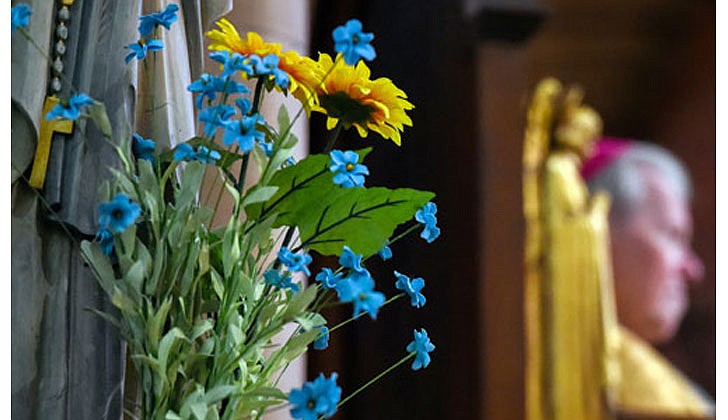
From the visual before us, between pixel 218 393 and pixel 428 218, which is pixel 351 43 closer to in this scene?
pixel 428 218

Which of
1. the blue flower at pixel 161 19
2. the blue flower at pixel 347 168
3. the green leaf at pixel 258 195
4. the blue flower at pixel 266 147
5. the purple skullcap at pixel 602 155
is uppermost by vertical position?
the blue flower at pixel 161 19

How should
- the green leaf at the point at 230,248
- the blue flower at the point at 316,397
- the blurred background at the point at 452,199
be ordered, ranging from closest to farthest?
the blue flower at the point at 316,397 → the green leaf at the point at 230,248 → the blurred background at the point at 452,199

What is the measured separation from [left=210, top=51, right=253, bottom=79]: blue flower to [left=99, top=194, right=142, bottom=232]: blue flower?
14cm

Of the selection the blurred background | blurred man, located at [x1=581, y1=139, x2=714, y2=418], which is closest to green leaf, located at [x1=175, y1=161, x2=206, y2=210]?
the blurred background

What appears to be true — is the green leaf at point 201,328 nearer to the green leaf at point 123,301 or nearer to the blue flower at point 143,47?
the green leaf at point 123,301

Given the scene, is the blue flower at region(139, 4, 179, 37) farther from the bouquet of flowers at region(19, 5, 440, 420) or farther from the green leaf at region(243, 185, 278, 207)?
the green leaf at region(243, 185, 278, 207)

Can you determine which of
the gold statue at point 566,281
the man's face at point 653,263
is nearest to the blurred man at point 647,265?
the man's face at point 653,263

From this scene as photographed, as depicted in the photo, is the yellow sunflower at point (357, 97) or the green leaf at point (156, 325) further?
the yellow sunflower at point (357, 97)

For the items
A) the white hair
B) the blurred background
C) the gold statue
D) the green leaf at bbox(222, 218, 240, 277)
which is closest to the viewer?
the green leaf at bbox(222, 218, 240, 277)

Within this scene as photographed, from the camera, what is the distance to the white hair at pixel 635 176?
438cm

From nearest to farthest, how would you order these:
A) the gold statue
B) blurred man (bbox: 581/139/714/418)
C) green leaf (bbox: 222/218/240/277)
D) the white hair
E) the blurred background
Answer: green leaf (bbox: 222/218/240/277), the blurred background, the gold statue, blurred man (bbox: 581/139/714/418), the white hair

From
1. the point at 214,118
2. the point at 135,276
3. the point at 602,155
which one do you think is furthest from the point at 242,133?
the point at 602,155

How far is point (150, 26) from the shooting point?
0.98 metres

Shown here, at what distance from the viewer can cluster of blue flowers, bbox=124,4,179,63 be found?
97cm
